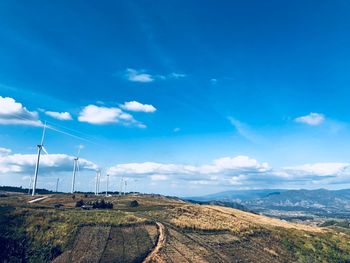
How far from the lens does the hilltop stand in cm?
8669

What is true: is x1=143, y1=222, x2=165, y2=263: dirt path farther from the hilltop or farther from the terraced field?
the terraced field

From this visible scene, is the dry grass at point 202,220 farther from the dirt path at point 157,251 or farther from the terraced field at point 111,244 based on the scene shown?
the terraced field at point 111,244

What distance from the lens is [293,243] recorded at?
13688 cm

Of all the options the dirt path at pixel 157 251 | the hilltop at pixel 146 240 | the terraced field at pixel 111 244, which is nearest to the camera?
the terraced field at pixel 111 244

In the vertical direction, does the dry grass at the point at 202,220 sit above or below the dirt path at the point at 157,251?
above

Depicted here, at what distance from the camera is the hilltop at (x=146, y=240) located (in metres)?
86.7

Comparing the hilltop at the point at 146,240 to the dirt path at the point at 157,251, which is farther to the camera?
the dirt path at the point at 157,251

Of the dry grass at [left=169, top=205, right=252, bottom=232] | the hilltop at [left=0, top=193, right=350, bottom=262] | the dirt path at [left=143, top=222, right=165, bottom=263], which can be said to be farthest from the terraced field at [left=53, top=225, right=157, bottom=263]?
the dry grass at [left=169, top=205, right=252, bottom=232]

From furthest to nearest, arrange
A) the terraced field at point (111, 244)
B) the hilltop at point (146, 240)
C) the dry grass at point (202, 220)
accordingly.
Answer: the dry grass at point (202, 220) → the hilltop at point (146, 240) → the terraced field at point (111, 244)

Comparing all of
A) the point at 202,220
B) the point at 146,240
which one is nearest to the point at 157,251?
the point at 146,240

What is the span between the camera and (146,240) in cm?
10094

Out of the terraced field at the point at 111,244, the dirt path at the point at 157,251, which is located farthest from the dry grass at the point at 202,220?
the terraced field at the point at 111,244

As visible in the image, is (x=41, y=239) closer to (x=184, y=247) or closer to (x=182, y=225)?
(x=184, y=247)

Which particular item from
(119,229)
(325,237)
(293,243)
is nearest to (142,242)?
(119,229)
